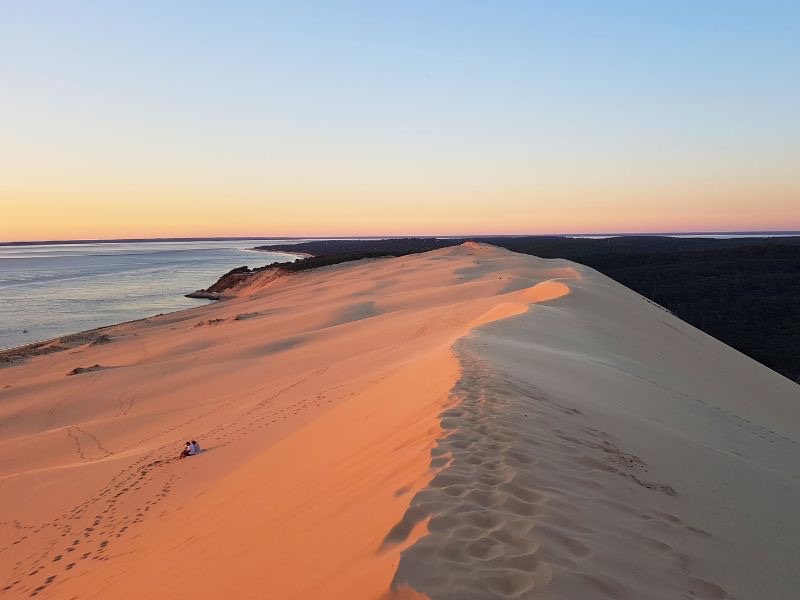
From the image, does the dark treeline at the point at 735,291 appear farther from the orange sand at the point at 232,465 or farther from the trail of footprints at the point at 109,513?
the trail of footprints at the point at 109,513

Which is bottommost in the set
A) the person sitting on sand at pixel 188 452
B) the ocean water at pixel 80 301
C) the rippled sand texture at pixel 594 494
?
the ocean water at pixel 80 301

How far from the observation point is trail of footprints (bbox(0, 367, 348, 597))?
5.16 metres

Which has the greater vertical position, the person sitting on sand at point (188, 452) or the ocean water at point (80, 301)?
the person sitting on sand at point (188, 452)

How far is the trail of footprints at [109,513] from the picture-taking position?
5.16 m

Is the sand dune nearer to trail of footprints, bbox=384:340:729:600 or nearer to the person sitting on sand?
trail of footprints, bbox=384:340:729:600

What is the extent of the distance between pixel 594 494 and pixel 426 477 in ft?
3.59

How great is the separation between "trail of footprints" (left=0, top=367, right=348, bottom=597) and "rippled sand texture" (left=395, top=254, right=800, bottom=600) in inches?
133

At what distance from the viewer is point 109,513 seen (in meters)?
6.31

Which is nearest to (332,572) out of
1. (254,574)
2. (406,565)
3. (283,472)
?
(406,565)

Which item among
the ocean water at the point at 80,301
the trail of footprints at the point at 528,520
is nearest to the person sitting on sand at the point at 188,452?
the trail of footprints at the point at 528,520

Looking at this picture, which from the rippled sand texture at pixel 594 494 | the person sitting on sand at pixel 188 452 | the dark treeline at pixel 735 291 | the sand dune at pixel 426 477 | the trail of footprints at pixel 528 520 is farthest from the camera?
the dark treeline at pixel 735 291

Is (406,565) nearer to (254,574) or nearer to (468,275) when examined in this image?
(254,574)

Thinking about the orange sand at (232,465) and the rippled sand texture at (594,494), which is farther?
the orange sand at (232,465)

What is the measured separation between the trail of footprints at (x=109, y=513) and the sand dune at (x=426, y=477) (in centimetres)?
4
